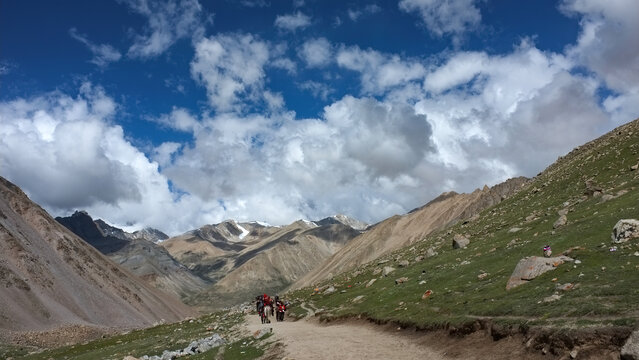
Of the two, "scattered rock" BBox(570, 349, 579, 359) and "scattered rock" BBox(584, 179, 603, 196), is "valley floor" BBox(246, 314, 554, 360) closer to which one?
"scattered rock" BBox(570, 349, 579, 359)

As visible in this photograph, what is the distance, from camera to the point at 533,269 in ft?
102

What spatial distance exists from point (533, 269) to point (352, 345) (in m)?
14.2

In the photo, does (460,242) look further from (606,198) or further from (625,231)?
(625,231)

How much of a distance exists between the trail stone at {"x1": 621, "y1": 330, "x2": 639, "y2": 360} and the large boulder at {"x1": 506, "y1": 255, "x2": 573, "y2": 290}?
14093 mm

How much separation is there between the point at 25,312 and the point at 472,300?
448ft

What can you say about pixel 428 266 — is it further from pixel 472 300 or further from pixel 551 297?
pixel 551 297

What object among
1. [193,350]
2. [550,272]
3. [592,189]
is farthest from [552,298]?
[592,189]

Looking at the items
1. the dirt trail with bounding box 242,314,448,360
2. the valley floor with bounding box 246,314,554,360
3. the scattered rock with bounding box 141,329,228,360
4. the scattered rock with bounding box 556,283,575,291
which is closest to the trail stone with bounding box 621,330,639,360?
the valley floor with bounding box 246,314,554,360

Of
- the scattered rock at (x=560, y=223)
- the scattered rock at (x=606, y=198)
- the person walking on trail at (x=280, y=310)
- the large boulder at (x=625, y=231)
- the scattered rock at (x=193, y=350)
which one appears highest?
the scattered rock at (x=606, y=198)

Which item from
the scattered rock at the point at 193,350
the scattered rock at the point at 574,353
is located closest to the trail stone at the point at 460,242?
the scattered rock at the point at 193,350

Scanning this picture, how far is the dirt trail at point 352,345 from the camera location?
26870 millimetres

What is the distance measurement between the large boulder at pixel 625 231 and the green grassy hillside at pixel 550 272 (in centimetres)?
83

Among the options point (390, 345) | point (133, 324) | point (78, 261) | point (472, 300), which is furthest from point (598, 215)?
point (78, 261)

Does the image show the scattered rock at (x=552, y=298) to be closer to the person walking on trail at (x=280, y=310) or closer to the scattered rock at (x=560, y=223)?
the scattered rock at (x=560, y=223)
